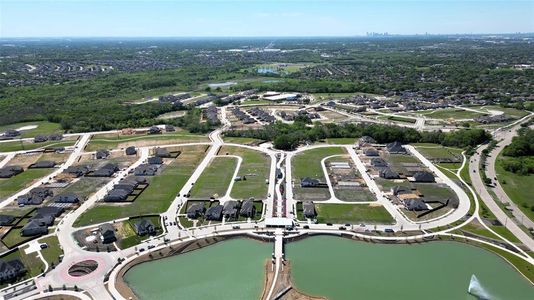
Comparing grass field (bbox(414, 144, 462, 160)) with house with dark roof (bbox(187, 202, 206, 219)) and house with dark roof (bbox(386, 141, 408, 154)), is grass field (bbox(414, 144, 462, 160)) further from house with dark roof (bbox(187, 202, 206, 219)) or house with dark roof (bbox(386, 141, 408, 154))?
house with dark roof (bbox(187, 202, 206, 219))

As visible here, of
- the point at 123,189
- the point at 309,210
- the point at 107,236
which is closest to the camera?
the point at 107,236

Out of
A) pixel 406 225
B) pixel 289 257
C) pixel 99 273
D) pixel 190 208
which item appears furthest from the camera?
pixel 190 208

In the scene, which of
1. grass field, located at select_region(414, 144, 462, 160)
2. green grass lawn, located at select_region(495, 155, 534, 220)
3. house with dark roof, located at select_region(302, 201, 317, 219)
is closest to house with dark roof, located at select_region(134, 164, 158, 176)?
house with dark roof, located at select_region(302, 201, 317, 219)

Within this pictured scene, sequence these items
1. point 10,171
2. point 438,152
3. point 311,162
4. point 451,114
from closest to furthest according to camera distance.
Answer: point 10,171, point 311,162, point 438,152, point 451,114

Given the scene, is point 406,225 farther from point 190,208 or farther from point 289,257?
point 190,208

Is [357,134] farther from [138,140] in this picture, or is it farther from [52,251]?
[52,251]

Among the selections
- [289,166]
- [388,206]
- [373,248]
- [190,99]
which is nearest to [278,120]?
A: [289,166]

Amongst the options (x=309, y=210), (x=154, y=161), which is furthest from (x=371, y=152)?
(x=154, y=161)
